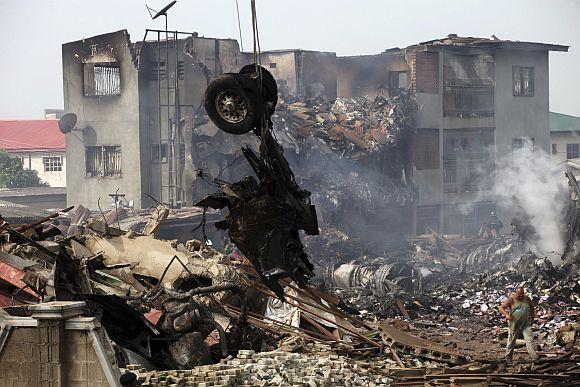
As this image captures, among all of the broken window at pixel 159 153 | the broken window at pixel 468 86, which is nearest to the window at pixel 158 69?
the broken window at pixel 159 153

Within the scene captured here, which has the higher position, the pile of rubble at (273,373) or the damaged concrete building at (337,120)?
the damaged concrete building at (337,120)

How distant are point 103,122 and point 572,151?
2658cm

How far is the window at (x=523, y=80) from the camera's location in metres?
40.9

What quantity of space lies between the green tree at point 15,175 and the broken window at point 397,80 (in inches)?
735

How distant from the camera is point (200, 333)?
38.3 feet

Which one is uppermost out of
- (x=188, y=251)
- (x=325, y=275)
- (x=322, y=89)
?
(x=322, y=89)

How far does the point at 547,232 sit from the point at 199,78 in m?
13.2

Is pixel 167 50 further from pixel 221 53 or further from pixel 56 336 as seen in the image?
pixel 56 336

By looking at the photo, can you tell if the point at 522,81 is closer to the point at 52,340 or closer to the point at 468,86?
the point at 468,86

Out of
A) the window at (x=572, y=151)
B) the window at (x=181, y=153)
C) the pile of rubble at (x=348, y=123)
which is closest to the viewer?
the pile of rubble at (x=348, y=123)

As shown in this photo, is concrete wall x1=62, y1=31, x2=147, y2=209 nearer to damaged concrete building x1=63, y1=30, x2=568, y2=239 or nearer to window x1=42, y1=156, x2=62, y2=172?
damaged concrete building x1=63, y1=30, x2=568, y2=239

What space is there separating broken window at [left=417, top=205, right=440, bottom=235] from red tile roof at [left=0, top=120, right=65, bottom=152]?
71.0 ft

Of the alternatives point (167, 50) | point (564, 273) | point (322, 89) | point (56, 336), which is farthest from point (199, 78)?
point (56, 336)

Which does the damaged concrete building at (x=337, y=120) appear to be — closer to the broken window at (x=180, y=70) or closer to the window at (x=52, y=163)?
the broken window at (x=180, y=70)
